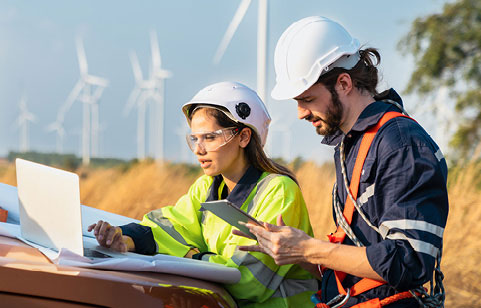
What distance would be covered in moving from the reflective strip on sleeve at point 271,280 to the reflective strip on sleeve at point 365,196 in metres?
0.49

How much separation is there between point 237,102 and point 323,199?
4279 mm

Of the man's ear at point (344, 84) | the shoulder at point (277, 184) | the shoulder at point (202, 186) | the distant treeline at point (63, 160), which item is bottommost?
the distant treeline at point (63, 160)

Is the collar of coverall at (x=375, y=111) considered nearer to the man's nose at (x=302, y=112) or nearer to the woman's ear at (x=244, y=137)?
the man's nose at (x=302, y=112)

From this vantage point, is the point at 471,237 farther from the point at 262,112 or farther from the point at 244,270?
the point at 244,270

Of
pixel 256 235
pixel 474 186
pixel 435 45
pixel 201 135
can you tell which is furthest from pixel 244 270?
pixel 435 45

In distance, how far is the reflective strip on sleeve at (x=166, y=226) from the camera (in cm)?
289

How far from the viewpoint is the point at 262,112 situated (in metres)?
2.92

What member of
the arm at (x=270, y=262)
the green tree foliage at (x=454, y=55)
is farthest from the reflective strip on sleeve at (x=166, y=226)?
the green tree foliage at (x=454, y=55)

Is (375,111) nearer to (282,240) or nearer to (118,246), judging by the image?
(282,240)

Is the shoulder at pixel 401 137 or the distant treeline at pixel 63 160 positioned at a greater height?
the shoulder at pixel 401 137

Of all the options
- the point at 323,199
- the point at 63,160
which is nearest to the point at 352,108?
the point at 323,199

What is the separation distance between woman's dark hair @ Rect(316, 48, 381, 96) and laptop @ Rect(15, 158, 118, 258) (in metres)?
0.90

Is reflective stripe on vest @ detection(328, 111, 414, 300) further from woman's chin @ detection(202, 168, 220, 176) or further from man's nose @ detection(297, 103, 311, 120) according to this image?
woman's chin @ detection(202, 168, 220, 176)

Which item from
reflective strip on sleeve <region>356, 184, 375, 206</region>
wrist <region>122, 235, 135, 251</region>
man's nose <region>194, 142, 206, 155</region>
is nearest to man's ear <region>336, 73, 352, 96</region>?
reflective strip on sleeve <region>356, 184, 375, 206</region>
